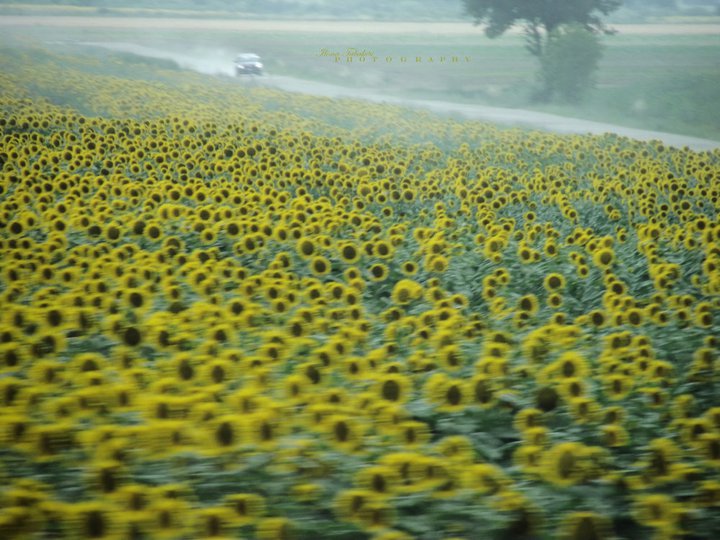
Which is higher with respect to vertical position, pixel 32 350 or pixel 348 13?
pixel 348 13

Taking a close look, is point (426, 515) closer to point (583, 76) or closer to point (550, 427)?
point (550, 427)

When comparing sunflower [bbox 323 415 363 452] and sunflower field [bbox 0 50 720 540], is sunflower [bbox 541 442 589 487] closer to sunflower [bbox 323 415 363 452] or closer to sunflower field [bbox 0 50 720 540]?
sunflower field [bbox 0 50 720 540]

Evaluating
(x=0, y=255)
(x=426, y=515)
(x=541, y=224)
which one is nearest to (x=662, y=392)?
(x=426, y=515)

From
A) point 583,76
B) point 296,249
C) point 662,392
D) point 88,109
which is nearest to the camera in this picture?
point 662,392

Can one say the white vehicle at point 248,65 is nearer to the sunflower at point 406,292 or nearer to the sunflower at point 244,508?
the sunflower at point 406,292

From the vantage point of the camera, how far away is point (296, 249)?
21.6 ft

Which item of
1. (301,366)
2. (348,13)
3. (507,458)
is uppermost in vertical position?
(348,13)

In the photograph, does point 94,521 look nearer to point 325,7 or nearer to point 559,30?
point 559,30

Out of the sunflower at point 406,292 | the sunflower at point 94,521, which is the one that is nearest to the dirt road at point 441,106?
the sunflower at point 406,292

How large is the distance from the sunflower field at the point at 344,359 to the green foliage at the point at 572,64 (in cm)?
1788

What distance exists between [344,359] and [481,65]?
1038 inches

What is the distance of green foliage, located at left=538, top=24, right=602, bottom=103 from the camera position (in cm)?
2667

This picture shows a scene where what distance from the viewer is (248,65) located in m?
31.0

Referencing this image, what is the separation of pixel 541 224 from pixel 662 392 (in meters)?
4.16
